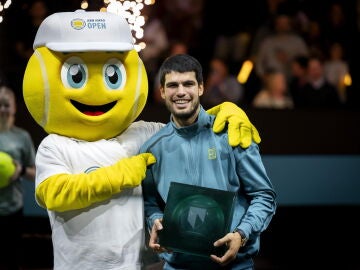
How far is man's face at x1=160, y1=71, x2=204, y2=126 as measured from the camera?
3771 mm

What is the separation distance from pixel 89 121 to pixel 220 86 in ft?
11.0

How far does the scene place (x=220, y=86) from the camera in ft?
23.5

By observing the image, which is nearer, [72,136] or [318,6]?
[72,136]

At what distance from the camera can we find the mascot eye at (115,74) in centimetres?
396

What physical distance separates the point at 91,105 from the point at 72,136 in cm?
18

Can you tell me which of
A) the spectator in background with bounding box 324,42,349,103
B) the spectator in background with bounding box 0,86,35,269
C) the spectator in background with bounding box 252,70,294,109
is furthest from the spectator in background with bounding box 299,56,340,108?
the spectator in background with bounding box 0,86,35,269

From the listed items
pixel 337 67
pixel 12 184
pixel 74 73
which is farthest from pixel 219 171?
Answer: pixel 337 67

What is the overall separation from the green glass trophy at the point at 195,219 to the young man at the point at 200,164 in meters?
0.08

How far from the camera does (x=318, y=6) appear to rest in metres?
8.22

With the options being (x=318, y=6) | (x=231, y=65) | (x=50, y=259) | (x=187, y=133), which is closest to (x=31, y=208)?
(x=50, y=259)

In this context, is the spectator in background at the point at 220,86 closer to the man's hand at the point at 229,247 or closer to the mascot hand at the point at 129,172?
the mascot hand at the point at 129,172

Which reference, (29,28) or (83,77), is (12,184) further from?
(83,77)

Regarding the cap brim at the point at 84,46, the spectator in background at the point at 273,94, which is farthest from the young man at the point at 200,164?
the spectator in background at the point at 273,94

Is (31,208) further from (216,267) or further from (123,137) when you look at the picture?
(216,267)
